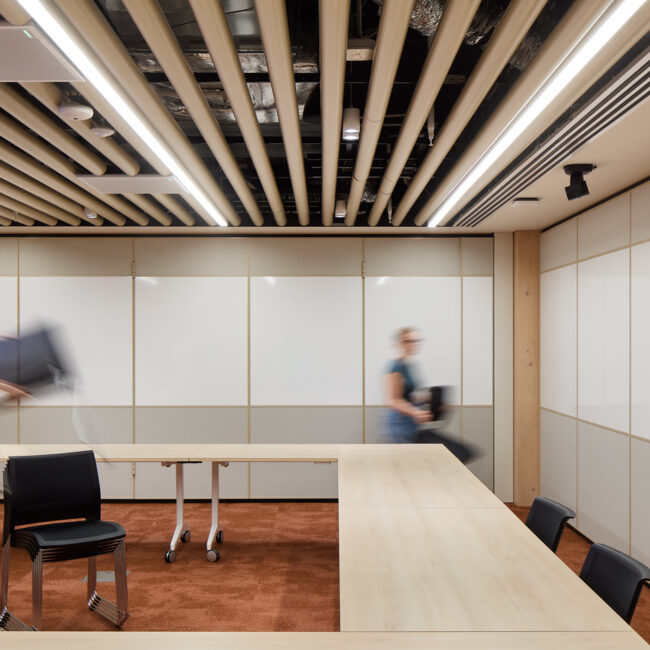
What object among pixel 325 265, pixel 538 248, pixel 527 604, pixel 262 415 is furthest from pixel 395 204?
pixel 527 604

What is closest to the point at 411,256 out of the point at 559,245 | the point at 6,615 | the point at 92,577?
the point at 559,245

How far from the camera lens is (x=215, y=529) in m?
4.46

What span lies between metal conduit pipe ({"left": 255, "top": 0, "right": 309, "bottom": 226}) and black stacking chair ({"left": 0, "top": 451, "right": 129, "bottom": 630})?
7.65ft

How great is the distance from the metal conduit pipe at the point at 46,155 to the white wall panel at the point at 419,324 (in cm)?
264

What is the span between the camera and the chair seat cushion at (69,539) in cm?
307

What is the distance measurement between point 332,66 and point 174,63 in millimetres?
629

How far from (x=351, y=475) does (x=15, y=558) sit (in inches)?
111

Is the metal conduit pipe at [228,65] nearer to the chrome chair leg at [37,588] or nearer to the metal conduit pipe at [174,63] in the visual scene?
the metal conduit pipe at [174,63]

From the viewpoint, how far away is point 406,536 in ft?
8.36

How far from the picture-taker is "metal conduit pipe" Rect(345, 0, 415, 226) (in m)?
1.95

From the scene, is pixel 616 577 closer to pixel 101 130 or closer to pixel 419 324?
A: pixel 101 130

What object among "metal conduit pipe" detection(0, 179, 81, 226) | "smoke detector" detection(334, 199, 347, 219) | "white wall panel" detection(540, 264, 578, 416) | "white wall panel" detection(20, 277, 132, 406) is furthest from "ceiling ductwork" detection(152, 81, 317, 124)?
"white wall panel" detection(540, 264, 578, 416)

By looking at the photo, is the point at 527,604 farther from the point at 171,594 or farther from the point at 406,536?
the point at 171,594

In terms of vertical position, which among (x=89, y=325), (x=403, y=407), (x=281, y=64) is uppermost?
(x=281, y=64)
